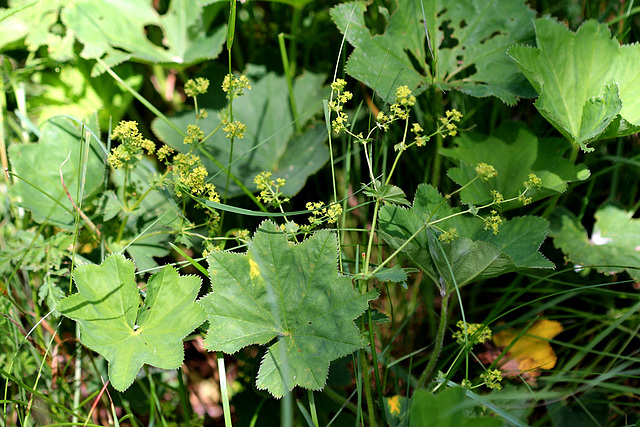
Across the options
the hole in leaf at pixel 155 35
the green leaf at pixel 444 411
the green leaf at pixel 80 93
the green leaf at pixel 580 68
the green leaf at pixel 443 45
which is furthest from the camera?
the hole in leaf at pixel 155 35

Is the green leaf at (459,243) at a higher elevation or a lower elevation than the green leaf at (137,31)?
lower

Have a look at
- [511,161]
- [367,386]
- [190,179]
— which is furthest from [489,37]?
[367,386]

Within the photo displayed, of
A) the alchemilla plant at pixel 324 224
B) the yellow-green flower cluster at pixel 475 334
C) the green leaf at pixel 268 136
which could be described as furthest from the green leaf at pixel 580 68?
the green leaf at pixel 268 136

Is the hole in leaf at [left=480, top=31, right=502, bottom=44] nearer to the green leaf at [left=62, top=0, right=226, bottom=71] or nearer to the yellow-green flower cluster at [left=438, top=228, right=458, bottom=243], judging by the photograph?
the yellow-green flower cluster at [left=438, top=228, right=458, bottom=243]

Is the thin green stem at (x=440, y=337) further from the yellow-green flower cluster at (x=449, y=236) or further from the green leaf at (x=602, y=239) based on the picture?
the green leaf at (x=602, y=239)

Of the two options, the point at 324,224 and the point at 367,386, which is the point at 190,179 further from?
the point at 367,386

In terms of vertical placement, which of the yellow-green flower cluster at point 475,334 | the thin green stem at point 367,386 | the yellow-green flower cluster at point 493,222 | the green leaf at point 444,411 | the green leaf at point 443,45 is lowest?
the thin green stem at point 367,386

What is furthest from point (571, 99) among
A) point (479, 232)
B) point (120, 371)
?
point (120, 371)

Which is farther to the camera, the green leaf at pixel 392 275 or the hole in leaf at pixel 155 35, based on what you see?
the hole in leaf at pixel 155 35
